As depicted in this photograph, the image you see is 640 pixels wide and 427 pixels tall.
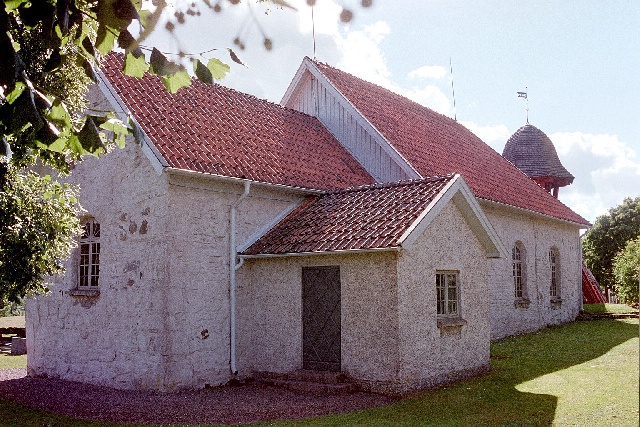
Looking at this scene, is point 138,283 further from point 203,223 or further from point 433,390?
point 433,390

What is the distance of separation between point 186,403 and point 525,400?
5581 mm

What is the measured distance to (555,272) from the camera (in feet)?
74.2

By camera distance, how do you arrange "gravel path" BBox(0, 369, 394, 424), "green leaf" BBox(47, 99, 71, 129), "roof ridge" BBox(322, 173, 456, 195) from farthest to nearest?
"roof ridge" BBox(322, 173, 456, 195), "gravel path" BBox(0, 369, 394, 424), "green leaf" BBox(47, 99, 71, 129)

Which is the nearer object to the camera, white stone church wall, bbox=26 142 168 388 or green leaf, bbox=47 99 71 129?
green leaf, bbox=47 99 71 129

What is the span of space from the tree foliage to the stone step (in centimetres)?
472

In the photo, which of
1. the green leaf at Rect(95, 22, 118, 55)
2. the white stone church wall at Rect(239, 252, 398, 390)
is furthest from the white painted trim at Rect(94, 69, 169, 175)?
the green leaf at Rect(95, 22, 118, 55)

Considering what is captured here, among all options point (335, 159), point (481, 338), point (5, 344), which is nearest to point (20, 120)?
point (481, 338)

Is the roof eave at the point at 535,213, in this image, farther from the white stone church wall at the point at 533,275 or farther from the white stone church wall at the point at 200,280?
the white stone church wall at the point at 200,280

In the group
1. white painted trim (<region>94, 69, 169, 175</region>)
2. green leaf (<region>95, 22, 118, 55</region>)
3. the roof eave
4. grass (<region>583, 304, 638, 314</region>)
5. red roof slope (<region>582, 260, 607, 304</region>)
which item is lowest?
grass (<region>583, 304, 638, 314</region>)

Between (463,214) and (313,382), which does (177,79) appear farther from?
(463,214)

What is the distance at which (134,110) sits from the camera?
12.6m

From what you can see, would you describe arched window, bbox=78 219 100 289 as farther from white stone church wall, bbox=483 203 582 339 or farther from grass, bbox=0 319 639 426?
white stone church wall, bbox=483 203 582 339

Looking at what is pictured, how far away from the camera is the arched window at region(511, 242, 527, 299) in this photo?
1992cm

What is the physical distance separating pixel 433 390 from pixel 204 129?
24.3ft
